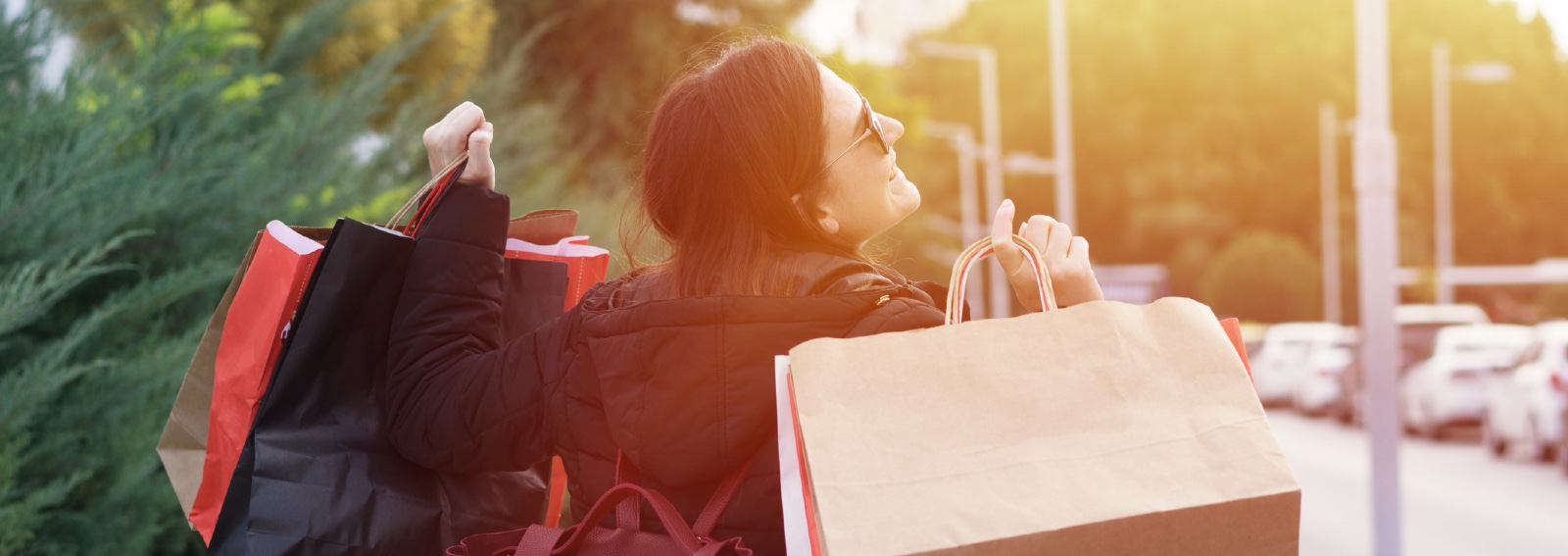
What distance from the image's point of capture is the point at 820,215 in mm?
2281

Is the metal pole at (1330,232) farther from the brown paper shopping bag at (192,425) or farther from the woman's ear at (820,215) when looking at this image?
the brown paper shopping bag at (192,425)

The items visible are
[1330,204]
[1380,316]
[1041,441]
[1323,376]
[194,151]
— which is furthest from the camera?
[1330,204]

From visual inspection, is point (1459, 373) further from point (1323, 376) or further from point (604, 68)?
Result: point (604, 68)

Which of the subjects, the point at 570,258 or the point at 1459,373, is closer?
the point at 570,258

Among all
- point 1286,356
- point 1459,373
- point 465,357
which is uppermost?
point 465,357

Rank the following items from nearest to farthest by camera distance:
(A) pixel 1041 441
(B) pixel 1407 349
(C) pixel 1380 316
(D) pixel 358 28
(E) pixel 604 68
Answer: (A) pixel 1041 441 → (C) pixel 1380 316 → (D) pixel 358 28 → (E) pixel 604 68 → (B) pixel 1407 349

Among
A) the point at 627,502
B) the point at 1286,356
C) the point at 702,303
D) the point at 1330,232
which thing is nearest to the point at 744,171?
the point at 702,303

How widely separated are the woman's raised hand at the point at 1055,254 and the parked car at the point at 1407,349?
20.8 m

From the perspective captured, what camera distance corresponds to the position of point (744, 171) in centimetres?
219

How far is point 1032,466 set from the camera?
182 centimetres

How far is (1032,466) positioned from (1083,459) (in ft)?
0.21

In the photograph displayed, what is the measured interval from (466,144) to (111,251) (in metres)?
2.14

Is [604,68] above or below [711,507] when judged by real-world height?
above

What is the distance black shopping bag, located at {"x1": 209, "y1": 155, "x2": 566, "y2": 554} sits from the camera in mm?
2398
